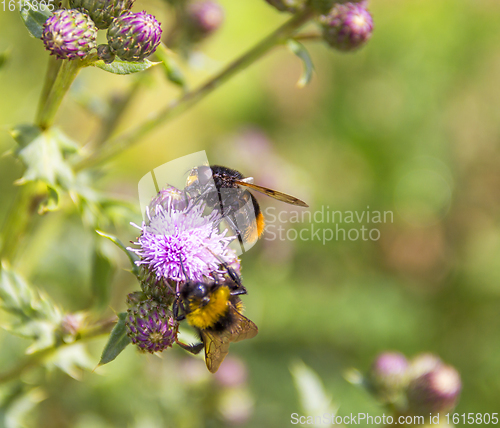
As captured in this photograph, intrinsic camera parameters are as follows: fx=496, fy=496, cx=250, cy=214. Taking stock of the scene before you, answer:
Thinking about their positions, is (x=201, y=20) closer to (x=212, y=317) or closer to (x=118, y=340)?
(x=212, y=317)

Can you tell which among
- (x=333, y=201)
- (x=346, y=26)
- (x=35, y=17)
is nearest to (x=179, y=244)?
(x=35, y=17)

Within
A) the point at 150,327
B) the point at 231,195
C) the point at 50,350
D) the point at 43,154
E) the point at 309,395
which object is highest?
the point at 43,154

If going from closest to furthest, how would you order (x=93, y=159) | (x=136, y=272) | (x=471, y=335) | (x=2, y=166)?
(x=136, y=272) < (x=93, y=159) < (x=2, y=166) < (x=471, y=335)

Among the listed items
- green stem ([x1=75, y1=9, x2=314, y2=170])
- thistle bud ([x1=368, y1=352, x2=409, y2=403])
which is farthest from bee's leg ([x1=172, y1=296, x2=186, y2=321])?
thistle bud ([x1=368, y1=352, x2=409, y2=403])

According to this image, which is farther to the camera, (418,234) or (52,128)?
(418,234)

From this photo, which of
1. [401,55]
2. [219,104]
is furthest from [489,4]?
[219,104]

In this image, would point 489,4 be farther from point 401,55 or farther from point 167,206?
point 167,206
